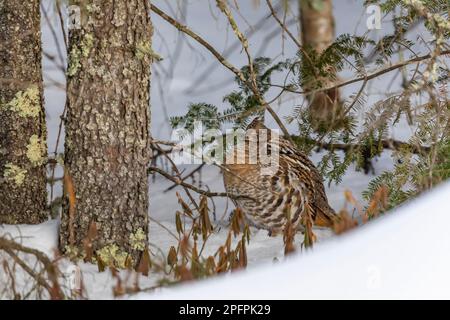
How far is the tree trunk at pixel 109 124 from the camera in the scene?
3578 millimetres

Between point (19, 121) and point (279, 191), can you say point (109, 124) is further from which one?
point (279, 191)

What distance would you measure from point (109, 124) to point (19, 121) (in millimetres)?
1014

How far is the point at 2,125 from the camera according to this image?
4410mm

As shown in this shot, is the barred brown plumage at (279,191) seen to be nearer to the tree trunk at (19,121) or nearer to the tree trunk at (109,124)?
the tree trunk at (109,124)

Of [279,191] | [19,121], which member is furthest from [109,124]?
[279,191]

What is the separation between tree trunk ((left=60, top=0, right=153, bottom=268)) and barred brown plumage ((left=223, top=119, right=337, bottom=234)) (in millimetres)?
868

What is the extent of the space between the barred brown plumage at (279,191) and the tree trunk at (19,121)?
1.15 metres

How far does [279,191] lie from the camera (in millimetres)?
4441

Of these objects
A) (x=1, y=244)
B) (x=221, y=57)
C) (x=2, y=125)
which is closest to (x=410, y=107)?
(x=221, y=57)

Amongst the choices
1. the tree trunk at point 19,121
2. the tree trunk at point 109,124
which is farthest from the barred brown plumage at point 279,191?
the tree trunk at point 19,121

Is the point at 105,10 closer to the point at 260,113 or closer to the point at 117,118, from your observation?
the point at 117,118

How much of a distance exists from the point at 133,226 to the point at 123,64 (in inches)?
31.7

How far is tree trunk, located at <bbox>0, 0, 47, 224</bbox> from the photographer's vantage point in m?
4.39

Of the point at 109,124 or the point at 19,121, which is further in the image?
the point at 19,121
